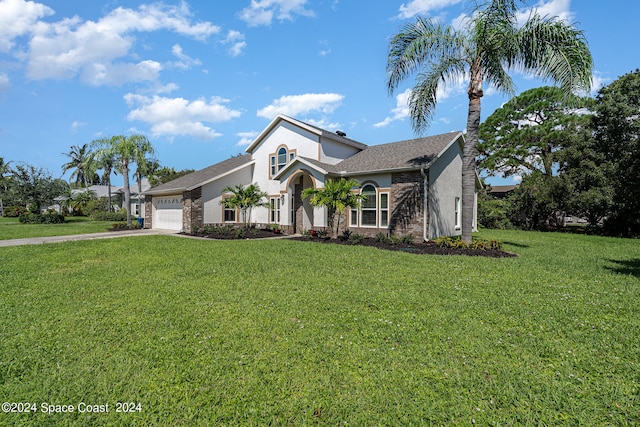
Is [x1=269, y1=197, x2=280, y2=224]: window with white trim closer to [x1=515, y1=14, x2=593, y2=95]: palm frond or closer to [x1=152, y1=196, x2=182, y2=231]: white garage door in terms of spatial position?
[x1=152, y1=196, x2=182, y2=231]: white garage door

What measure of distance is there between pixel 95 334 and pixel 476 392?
4748mm

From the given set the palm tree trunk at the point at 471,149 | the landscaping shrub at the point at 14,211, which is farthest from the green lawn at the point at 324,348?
the landscaping shrub at the point at 14,211

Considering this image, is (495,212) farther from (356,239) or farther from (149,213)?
(149,213)

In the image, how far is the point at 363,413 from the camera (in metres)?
2.63

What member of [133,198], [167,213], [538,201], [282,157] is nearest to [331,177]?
[282,157]

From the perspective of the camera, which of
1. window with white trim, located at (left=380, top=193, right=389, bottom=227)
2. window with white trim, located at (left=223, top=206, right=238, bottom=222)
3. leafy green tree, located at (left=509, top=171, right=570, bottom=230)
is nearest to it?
window with white trim, located at (left=380, top=193, right=389, bottom=227)

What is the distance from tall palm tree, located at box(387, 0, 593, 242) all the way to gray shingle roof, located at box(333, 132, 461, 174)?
1.87 m

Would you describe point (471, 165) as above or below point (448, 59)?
below

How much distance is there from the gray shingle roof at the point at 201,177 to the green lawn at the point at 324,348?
43.1 ft

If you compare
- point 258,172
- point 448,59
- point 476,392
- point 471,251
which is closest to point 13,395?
point 476,392

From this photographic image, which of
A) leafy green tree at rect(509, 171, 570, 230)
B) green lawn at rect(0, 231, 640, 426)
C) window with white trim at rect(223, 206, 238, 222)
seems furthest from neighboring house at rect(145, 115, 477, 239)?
leafy green tree at rect(509, 171, 570, 230)

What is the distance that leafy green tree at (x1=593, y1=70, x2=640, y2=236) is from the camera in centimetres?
1859

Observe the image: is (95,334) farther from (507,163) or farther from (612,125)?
(507,163)

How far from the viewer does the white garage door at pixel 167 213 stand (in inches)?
841
